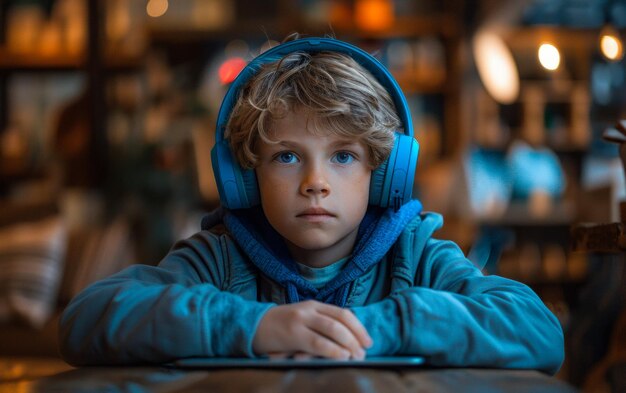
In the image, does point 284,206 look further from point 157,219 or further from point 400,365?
point 157,219

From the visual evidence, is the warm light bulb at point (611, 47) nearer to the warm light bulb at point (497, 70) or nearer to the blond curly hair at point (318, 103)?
the blond curly hair at point (318, 103)

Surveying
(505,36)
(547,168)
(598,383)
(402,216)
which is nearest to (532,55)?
(505,36)

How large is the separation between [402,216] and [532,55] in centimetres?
396

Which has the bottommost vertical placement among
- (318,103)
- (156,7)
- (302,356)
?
(302,356)

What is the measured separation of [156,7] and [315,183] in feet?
13.4

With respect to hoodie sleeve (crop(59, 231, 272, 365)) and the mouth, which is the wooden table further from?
the mouth

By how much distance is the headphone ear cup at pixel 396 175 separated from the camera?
3.30 feet

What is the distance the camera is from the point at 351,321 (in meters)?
0.83

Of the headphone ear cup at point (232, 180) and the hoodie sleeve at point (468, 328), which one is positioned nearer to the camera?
the hoodie sleeve at point (468, 328)

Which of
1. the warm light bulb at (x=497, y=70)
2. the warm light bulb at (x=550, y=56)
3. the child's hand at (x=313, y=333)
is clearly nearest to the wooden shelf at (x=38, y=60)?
the warm light bulb at (x=497, y=70)

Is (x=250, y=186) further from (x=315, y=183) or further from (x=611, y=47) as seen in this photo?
(x=611, y=47)

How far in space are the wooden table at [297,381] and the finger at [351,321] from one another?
0.05 metres

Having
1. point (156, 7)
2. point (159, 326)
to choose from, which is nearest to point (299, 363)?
point (159, 326)

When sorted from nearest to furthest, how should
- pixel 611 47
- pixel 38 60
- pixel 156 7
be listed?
1. pixel 611 47
2. pixel 38 60
3. pixel 156 7
